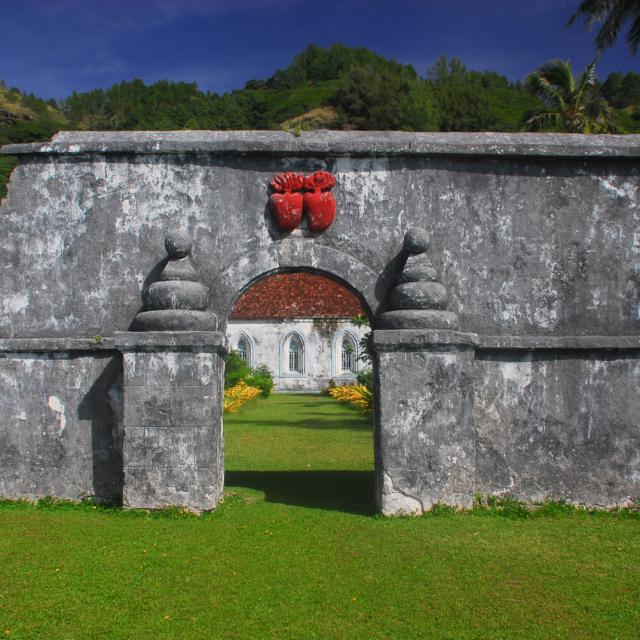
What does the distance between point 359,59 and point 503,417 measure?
87765 millimetres

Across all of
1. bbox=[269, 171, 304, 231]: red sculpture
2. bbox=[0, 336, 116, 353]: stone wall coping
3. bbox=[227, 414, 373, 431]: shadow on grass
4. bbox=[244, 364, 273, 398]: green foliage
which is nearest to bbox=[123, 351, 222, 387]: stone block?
bbox=[0, 336, 116, 353]: stone wall coping

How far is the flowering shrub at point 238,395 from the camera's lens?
2176 cm

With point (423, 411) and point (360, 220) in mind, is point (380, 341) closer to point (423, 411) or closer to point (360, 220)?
point (423, 411)

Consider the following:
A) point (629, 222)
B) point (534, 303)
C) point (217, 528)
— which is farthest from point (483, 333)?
point (217, 528)

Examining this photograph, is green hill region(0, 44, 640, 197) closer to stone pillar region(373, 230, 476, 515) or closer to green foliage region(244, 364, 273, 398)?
green foliage region(244, 364, 273, 398)

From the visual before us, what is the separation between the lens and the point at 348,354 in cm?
3212

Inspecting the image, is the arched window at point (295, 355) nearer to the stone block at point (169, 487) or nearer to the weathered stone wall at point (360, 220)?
the weathered stone wall at point (360, 220)

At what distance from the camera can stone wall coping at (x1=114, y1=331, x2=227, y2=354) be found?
7.42 metres

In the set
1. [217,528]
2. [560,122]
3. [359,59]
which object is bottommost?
[217,528]

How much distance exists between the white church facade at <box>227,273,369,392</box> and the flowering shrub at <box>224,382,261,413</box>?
4229 millimetres

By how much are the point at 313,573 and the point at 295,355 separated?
26634mm

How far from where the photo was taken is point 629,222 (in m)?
8.12

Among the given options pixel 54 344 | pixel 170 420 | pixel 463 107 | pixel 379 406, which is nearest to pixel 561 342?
pixel 379 406

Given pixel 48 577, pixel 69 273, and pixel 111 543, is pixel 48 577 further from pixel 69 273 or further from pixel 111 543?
pixel 69 273
